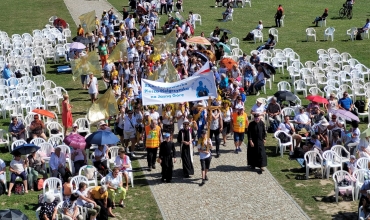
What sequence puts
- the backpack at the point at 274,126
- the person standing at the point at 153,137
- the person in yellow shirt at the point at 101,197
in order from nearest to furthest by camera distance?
the person in yellow shirt at the point at 101,197, the person standing at the point at 153,137, the backpack at the point at 274,126

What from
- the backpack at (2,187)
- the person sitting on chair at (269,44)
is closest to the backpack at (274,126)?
the backpack at (2,187)

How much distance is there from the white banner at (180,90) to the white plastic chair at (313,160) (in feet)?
10.1

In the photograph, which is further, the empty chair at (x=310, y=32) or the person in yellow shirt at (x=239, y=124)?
the empty chair at (x=310, y=32)

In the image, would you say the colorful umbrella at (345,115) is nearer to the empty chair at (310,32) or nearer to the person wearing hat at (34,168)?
the person wearing hat at (34,168)

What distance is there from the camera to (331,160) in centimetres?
1825

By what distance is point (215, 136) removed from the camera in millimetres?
19641

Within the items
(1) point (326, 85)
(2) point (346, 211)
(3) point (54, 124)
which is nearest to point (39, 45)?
(3) point (54, 124)

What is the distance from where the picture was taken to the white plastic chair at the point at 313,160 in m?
18.3

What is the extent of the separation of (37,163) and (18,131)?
108 inches

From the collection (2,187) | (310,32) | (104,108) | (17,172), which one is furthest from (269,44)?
(2,187)

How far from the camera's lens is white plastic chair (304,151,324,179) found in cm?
1828

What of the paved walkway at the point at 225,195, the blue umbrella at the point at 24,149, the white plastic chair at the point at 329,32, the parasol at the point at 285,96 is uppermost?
the white plastic chair at the point at 329,32

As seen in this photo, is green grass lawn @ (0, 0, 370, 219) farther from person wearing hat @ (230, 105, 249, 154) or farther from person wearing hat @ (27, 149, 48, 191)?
person wearing hat @ (230, 105, 249, 154)

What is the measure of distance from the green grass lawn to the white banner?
7.14 feet
